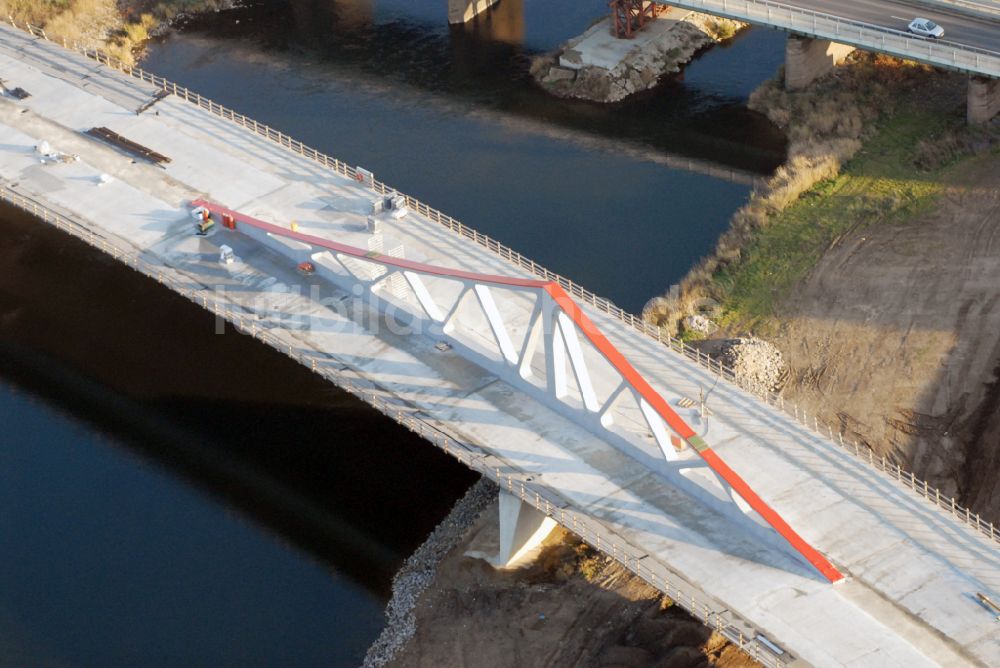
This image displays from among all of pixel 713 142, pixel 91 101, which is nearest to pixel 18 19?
pixel 91 101

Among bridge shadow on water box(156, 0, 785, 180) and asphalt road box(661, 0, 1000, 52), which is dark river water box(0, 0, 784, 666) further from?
asphalt road box(661, 0, 1000, 52)

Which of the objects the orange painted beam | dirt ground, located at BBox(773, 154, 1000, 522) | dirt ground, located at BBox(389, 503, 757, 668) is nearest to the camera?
the orange painted beam

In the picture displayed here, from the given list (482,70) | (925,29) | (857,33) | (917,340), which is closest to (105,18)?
(482,70)

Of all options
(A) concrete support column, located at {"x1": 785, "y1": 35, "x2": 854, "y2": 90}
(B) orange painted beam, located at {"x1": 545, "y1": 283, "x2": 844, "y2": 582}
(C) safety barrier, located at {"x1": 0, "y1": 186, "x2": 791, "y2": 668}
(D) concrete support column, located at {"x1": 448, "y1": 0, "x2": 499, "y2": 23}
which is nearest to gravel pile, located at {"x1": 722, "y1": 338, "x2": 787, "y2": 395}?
(B) orange painted beam, located at {"x1": 545, "y1": 283, "x2": 844, "y2": 582}

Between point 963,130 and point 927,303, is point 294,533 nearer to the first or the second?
point 927,303

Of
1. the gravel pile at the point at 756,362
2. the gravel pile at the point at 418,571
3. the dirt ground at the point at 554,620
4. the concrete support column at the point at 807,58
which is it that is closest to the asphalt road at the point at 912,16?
the concrete support column at the point at 807,58

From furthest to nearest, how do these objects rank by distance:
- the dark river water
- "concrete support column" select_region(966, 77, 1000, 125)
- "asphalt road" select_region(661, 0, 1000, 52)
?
"asphalt road" select_region(661, 0, 1000, 52), "concrete support column" select_region(966, 77, 1000, 125), the dark river water

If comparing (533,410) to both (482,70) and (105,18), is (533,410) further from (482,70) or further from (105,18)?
(105,18)

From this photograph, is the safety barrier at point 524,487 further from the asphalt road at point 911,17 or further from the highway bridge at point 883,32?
the asphalt road at point 911,17
